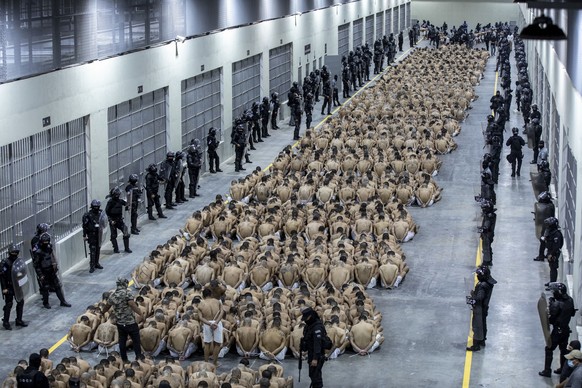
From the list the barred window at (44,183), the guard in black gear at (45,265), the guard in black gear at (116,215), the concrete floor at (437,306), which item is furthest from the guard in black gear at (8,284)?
the guard in black gear at (116,215)

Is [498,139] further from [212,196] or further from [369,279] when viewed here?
[369,279]

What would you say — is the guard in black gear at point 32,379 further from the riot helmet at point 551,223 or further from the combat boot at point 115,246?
the riot helmet at point 551,223

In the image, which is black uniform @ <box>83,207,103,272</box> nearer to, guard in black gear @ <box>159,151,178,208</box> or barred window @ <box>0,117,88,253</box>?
barred window @ <box>0,117,88,253</box>

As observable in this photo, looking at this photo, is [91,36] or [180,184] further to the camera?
[180,184]

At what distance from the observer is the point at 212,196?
109 ft

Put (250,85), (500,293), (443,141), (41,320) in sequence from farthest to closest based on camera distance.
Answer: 1. (250,85)
2. (443,141)
3. (500,293)
4. (41,320)

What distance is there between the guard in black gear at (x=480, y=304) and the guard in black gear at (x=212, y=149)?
16.3m

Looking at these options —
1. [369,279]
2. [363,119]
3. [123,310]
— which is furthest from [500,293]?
[363,119]

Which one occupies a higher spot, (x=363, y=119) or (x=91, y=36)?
(x=91, y=36)

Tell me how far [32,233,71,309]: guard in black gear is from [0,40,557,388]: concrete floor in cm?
46

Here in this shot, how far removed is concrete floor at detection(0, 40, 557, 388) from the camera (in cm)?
1950

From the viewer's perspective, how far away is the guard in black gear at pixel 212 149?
3556 centimetres

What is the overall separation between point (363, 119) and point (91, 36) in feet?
49.9

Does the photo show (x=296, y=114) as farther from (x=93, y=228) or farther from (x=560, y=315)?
(x=560, y=315)
